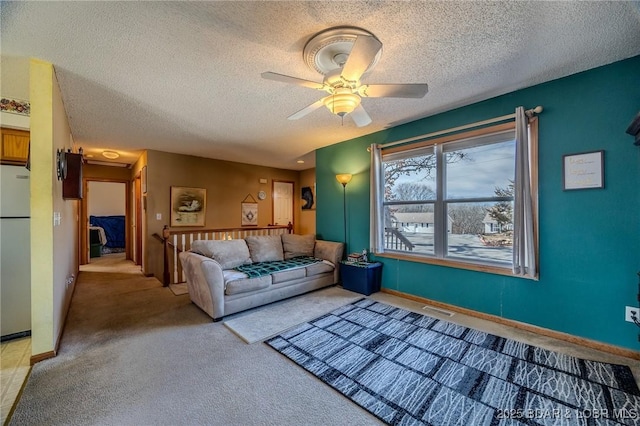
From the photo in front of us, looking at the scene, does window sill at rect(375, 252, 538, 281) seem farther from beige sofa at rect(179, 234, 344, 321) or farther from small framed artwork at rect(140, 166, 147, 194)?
small framed artwork at rect(140, 166, 147, 194)

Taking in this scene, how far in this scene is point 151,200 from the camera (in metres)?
4.87

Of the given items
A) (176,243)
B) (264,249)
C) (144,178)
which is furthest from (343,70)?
(144,178)

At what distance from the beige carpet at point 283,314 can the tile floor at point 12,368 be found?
4.98 feet

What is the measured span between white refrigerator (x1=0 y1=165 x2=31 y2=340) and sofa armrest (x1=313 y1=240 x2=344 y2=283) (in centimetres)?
352

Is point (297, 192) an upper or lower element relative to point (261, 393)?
upper

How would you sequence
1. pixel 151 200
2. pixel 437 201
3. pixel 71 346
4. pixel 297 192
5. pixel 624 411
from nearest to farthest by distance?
pixel 624 411, pixel 71 346, pixel 437 201, pixel 151 200, pixel 297 192

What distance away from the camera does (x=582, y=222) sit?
2.40 m

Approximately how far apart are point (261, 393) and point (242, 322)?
124cm

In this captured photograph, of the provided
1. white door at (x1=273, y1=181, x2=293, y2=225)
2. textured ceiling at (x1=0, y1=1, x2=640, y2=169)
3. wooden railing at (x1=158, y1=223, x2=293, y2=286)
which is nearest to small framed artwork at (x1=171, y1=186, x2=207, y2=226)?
wooden railing at (x1=158, y1=223, x2=293, y2=286)

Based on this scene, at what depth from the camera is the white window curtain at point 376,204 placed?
397 cm

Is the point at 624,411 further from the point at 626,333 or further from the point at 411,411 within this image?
the point at 411,411

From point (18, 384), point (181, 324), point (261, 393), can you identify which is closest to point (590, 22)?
point (261, 393)

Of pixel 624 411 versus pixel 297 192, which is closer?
pixel 624 411

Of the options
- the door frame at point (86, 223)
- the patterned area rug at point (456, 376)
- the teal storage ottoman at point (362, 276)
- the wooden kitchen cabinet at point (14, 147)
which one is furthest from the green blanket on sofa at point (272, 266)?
the door frame at point (86, 223)
